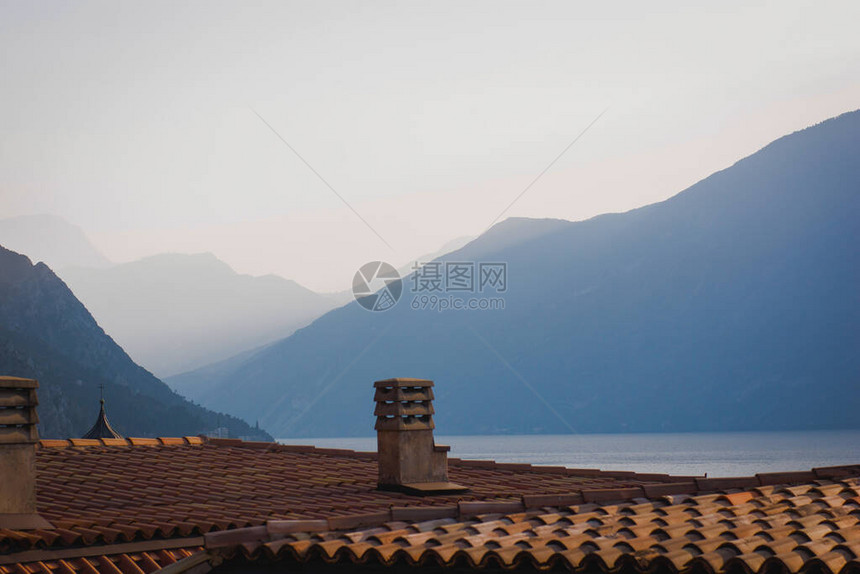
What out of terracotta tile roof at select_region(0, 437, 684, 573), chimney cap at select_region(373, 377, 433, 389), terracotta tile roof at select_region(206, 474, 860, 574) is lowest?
terracotta tile roof at select_region(206, 474, 860, 574)

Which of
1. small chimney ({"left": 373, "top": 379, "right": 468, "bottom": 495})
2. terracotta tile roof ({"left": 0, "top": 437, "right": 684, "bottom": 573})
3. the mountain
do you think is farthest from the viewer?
the mountain

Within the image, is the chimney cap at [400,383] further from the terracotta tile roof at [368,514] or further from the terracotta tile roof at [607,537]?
the terracotta tile roof at [607,537]

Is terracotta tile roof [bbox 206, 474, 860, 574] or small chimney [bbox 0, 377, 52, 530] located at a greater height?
small chimney [bbox 0, 377, 52, 530]

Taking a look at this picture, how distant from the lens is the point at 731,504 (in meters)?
8.84

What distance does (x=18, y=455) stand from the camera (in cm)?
→ 1274

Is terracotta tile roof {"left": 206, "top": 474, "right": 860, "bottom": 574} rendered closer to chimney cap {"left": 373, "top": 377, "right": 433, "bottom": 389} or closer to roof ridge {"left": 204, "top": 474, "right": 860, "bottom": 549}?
roof ridge {"left": 204, "top": 474, "right": 860, "bottom": 549}

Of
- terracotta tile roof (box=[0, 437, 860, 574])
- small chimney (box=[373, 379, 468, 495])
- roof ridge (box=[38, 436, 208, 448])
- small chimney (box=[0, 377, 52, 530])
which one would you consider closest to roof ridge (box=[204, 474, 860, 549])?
terracotta tile roof (box=[0, 437, 860, 574])

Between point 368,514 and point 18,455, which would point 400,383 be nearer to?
point 18,455

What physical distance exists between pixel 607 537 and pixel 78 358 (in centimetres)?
16972

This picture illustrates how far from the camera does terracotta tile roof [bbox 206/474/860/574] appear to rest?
6.68m

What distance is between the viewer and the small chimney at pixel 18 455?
39.9 ft

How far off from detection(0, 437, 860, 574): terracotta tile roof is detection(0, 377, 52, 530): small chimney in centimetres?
38

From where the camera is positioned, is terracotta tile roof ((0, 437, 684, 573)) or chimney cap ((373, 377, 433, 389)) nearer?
terracotta tile roof ((0, 437, 684, 573))

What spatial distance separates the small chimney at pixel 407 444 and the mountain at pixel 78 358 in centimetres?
13583
